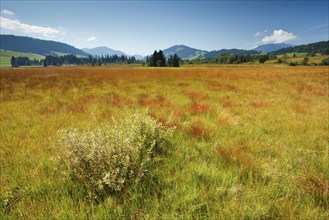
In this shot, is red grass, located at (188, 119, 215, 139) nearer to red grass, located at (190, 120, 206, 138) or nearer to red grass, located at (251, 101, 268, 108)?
red grass, located at (190, 120, 206, 138)

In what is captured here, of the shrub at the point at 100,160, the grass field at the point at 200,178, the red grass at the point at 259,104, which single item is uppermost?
the shrub at the point at 100,160

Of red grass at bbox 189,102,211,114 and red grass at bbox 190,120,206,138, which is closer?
red grass at bbox 190,120,206,138

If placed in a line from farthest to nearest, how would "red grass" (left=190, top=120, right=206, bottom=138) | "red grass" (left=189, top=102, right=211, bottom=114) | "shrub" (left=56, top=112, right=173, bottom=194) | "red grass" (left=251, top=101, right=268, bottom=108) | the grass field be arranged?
"red grass" (left=251, top=101, right=268, bottom=108)
"red grass" (left=189, top=102, right=211, bottom=114)
"red grass" (left=190, top=120, right=206, bottom=138)
"shrub" (left=56, top=112, right=173, bottom=194)
the grass field

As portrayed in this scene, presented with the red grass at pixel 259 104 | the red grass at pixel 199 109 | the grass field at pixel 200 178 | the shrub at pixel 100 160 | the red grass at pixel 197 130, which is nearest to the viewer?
the grass field at pixel 200 178

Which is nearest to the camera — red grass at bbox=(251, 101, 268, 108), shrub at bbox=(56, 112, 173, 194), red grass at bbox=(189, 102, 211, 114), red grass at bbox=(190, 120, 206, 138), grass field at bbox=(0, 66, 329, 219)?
grass field at bbox=(0, 66, 329, 219)

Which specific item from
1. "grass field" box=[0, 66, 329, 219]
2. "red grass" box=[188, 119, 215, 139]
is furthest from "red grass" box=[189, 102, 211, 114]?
"red grass" box=[188, 119, 215, 139]

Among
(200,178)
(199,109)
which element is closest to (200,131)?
(200,178)

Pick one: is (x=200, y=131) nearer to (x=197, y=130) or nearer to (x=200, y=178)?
(x=197, y=130)

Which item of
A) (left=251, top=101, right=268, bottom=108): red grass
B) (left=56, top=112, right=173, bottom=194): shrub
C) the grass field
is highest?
(left=56, top=112, right=173, bottom=194): shrub

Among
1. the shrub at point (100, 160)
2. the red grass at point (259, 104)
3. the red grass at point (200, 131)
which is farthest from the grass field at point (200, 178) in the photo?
the red grass at point (259, 104)

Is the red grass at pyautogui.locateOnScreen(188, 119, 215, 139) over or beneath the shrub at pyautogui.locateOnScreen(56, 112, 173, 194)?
beneath

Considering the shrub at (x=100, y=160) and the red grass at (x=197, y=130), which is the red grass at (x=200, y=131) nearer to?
the red grass at (x=197, y=130)

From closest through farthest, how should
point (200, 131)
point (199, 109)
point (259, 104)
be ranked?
point (200, 131), point (199, 109), point (259, 104)

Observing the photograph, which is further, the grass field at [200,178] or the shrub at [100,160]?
the shrub at [100,160]
